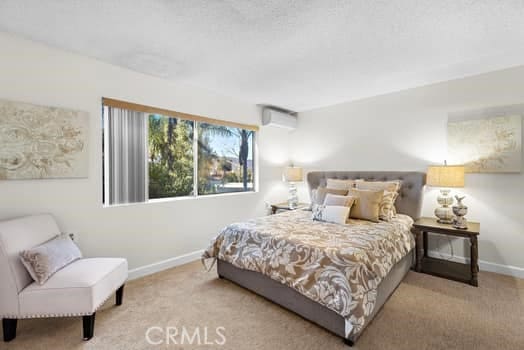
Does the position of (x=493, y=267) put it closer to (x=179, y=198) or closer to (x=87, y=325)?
(x=179, y=198)

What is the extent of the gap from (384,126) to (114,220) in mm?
3889

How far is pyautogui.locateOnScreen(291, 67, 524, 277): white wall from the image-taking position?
282cm

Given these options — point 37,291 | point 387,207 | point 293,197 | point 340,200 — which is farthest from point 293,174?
point 37,291

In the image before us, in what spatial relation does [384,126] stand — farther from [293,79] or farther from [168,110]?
[168,110]

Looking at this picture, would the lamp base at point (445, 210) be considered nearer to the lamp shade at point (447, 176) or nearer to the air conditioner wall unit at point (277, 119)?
the lamp shade at point (447, 176)

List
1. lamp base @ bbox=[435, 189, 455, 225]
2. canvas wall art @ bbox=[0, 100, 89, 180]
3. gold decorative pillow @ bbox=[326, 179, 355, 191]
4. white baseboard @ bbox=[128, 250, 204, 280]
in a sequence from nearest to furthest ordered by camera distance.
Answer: canvas wall art @ bbox=[0, 100, 89, 180]
white baseboard @ bbox=[128, 250, 204, 280]
lamp base @ bbox=[435, 189, 455, 225]
gold decorative pillow @ bbox=[326, 179, 355, 191]

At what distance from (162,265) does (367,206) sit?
2.65 metres

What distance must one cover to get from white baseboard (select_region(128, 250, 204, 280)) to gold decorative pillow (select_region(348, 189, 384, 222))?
2.21m

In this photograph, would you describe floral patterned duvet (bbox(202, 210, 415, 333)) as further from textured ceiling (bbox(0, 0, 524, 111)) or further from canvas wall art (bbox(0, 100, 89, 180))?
textured ceiling (bbox(0, 0, 524, 111))

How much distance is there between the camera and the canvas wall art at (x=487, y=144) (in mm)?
2756

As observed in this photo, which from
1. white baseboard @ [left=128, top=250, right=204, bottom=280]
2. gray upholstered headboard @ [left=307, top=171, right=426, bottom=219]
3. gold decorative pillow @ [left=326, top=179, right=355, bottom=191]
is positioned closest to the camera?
white baseboard @ [left=128, top=250, right=204, bottom=280]

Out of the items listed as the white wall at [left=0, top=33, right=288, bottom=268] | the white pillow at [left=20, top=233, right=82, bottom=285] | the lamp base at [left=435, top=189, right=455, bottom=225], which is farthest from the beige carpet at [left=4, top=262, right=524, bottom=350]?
the lamp base at [left=435, top=189, right=455, bottom=225]

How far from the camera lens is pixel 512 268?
280 cm

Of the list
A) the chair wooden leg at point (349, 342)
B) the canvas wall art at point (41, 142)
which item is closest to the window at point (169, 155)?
the canvas wall art at point (41, 142)
